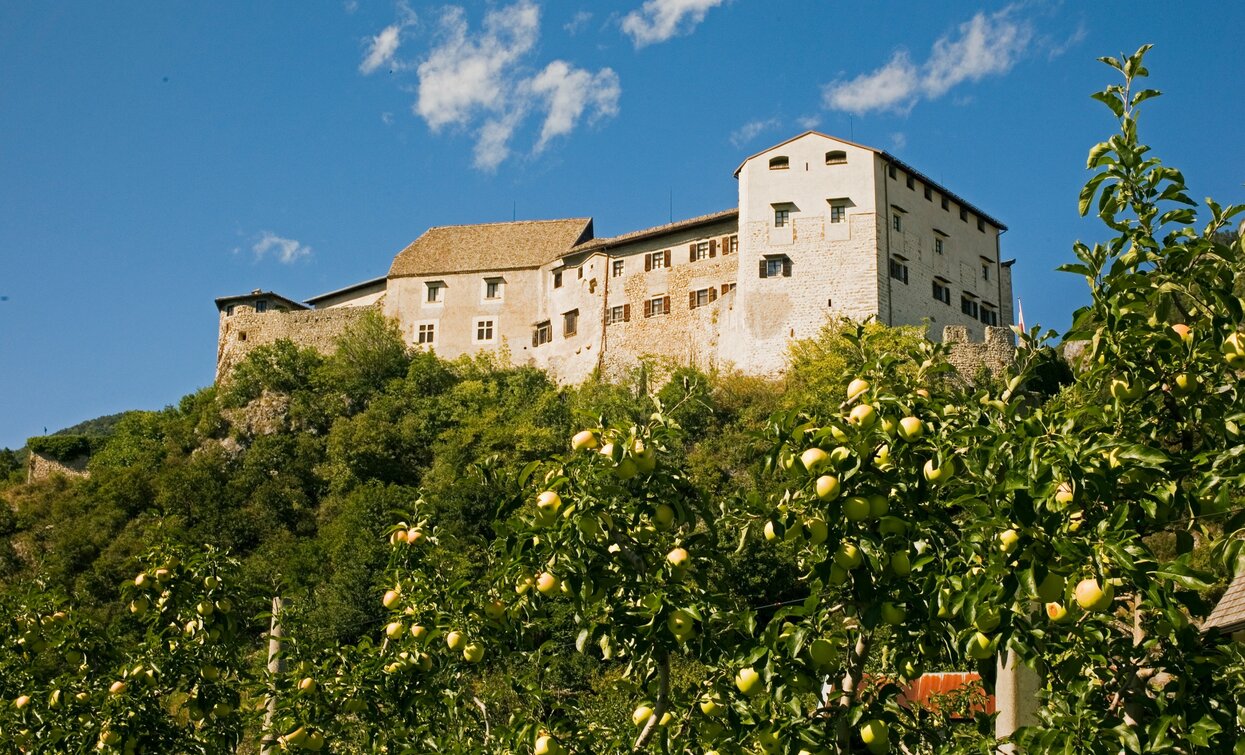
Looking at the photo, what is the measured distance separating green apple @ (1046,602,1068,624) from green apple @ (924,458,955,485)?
64 centimetres

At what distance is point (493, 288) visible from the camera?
6412 cm

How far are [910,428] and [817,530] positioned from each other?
56 centimetres

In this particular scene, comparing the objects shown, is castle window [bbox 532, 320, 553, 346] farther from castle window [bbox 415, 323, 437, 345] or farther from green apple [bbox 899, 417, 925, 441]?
green apple [bbox 899, 417, 925, 441]

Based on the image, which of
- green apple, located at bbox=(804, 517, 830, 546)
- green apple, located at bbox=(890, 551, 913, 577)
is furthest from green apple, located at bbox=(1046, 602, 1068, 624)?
green apple, located at bbox=(804, 517, 830, 546)

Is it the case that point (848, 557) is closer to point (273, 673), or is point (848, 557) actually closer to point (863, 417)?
point (863, 417)

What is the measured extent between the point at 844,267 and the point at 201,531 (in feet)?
88.9

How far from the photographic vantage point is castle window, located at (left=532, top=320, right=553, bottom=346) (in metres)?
61.2

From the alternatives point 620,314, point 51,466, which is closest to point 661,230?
point 620,314

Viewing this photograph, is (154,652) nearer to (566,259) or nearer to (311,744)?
(311,744)

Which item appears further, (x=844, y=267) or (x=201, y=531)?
(x=844, y=267)

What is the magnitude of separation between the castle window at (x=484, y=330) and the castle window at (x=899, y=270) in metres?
20.3

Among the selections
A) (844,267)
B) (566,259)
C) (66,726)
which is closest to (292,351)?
(566,259)

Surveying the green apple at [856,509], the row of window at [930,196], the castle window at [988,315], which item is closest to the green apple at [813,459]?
the green apple at [856,509]

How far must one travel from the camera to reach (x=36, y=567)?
48562 mm
